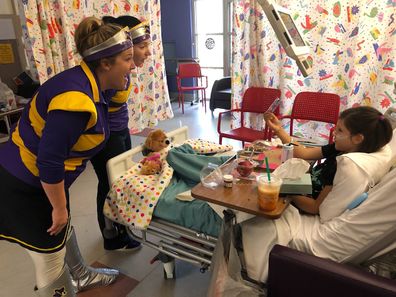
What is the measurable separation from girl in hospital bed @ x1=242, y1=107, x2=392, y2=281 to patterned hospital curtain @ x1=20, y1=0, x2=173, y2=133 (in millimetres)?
2597

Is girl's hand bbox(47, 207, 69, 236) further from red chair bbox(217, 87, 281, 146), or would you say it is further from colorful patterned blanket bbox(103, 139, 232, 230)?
red chair bbox(217, 87, 281, 146)

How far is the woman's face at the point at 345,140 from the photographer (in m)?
1.33

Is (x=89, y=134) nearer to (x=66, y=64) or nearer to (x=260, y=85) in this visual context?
(x=66, y=64)

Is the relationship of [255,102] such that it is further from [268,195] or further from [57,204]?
[57,204]

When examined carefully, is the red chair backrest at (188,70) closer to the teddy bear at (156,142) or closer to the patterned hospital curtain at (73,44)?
the patterned hospital curtain at (73,44)

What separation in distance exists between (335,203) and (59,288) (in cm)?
125

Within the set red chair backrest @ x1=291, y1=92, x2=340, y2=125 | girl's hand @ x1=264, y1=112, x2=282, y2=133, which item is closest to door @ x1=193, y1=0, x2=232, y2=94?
red chair backrest @ x1=291, y1=92, x2=340, y2=125

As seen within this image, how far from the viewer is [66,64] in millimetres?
3146

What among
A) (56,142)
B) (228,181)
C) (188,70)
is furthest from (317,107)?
(188,70)

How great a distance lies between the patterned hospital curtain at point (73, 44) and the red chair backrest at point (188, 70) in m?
1.53

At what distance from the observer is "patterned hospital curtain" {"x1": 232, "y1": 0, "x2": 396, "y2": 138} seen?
2914mm

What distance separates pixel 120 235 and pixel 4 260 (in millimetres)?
789

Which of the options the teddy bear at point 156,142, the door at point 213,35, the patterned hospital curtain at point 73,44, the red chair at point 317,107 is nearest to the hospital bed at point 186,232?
the teddy bear at point 156,142

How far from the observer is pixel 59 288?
1.37 metres
